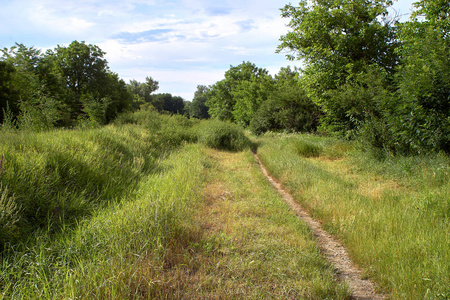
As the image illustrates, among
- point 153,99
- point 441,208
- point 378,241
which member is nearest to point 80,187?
point 378,241

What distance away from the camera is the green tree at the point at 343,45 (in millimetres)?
13102

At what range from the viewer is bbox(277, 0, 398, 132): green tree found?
13.1 m

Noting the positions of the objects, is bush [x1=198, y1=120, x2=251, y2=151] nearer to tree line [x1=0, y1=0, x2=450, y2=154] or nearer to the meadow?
tree line [x1=0, y1=0, x2=450, y2=154]

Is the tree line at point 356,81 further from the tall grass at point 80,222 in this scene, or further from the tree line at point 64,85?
the tall grass at point 80,222

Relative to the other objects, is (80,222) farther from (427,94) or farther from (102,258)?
(427,94)

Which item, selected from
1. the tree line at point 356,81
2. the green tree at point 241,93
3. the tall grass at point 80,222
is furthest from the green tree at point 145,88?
the tall grass at point 80,222

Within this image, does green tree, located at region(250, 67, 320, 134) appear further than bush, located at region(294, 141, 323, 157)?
Yes

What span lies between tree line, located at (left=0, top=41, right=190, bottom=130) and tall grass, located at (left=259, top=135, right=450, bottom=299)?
34.5 feet

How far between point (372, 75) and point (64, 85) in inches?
1320

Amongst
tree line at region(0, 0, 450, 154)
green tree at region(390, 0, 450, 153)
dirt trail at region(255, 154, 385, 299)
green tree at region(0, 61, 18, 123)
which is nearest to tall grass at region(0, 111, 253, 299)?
dirt trail at region(255, 154, 385, 299)

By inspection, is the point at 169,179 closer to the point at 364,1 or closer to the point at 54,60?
the point at 364,1

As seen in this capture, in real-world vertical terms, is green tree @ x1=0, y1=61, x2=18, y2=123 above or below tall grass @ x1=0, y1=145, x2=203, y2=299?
above

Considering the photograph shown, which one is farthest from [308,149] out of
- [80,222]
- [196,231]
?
[80,222]

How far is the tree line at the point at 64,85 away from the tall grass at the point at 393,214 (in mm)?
10505
